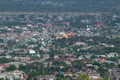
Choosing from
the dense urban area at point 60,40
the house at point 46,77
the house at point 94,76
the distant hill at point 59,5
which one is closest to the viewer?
the house at point 94,76

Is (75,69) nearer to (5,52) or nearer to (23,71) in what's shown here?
(23,71)

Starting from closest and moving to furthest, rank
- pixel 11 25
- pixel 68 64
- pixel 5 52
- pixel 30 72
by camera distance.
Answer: pixel 30 72 → pixel 68 64 → pixel 5 52 → pixel 11 25

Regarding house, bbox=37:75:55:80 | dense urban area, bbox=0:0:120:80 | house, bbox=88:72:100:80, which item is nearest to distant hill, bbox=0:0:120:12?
dense urban area, bbox=0:0:120:80

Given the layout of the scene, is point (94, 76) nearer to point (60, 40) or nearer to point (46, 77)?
point (46, 77)

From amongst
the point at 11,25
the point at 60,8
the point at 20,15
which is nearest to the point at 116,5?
the point at 60,8

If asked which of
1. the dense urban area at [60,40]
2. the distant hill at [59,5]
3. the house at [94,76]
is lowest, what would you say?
the distant hill at [59,5]

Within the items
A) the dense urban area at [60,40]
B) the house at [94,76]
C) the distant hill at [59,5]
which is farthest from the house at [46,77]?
the distant hill at [59,5]

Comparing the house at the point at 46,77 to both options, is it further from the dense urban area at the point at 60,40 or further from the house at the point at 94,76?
the house at the point at 94,76

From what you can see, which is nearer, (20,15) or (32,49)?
(32,49)
